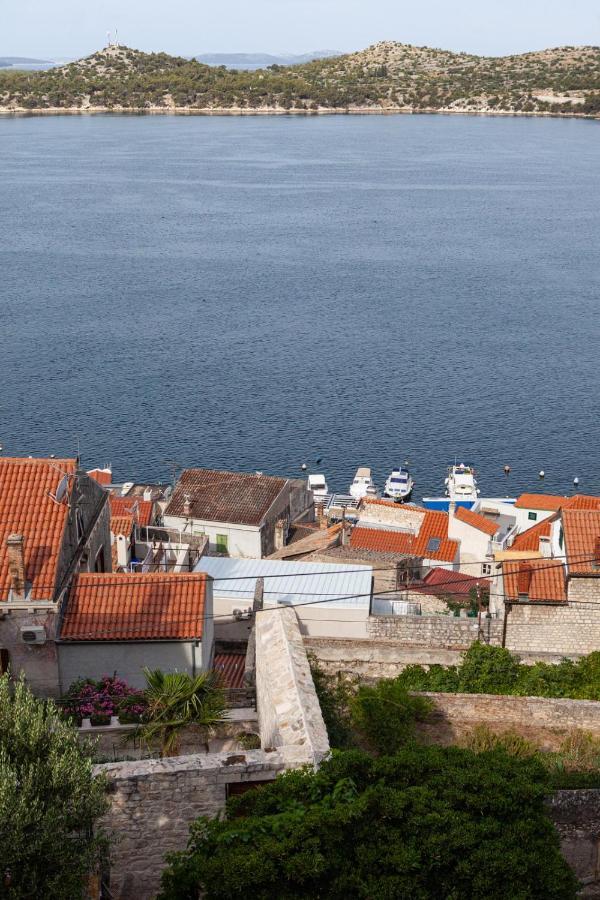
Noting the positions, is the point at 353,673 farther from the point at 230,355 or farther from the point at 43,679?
the point at 230,355

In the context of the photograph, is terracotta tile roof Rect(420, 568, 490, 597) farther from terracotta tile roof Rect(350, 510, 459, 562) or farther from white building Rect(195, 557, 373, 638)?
white building Rect(195, 557, 373, 638)

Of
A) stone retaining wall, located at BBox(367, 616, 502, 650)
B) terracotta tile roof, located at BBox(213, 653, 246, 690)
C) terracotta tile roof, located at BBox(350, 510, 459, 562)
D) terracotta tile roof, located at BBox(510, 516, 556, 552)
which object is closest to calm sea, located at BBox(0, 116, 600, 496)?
terracotta tile roof, located at BBox(350, 510, 459, 562)

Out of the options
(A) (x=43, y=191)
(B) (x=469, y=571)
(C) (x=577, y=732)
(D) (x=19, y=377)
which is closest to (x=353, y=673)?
(C) (x=577, y=732)

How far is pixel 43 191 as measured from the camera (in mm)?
184250

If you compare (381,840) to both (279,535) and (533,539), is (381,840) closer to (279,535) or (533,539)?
(533,539)

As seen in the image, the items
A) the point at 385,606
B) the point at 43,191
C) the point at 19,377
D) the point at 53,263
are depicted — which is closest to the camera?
the point at 385,606

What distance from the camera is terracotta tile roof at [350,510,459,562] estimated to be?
4456 centimetres

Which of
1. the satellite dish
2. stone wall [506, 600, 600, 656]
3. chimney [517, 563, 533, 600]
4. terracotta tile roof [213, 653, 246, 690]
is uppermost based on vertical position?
the satellite dish

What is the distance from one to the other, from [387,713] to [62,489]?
8206mm

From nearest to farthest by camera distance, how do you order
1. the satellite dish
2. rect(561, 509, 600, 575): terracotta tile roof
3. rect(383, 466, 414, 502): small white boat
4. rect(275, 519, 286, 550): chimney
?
the satellite dish, rect(561, 509, 600, 575): terracotta tile roof, rect(275, 519, 286, 550): chimney, rect(383, 466, 414, 502): small white boat

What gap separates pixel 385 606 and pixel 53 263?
4390 inches

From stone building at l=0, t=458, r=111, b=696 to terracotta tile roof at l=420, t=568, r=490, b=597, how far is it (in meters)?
13.6

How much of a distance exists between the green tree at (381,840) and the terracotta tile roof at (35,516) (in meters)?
8.60

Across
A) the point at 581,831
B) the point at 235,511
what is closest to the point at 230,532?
the point at 235,511
